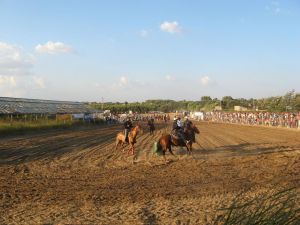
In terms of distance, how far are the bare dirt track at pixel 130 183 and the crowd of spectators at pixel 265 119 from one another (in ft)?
78.9

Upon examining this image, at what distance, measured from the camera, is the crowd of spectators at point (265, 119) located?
45344 mm

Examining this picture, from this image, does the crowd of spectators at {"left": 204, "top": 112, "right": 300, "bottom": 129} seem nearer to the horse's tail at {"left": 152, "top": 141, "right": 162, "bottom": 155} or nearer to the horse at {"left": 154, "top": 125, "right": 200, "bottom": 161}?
the horse at {"left": 154, "top": 125, "right": 200, "bottom": 161}

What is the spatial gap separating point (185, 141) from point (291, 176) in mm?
6816

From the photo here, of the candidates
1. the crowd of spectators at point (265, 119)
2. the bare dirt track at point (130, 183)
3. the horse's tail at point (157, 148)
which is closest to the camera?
the bare dirt track at point (130, 183)

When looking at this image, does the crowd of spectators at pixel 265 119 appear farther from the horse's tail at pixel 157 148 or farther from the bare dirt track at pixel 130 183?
the horse's tail at pixel 157 148

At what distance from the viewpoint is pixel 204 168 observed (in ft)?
54.4

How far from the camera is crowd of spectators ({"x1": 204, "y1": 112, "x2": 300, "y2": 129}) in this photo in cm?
4534

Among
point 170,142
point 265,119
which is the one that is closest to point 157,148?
point 170,142

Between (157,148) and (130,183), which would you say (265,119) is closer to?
(157,148)

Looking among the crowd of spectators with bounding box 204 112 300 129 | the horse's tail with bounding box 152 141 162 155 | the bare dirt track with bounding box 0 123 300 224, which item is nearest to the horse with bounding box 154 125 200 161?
the horse's tail with bounding box 152 141 162 155

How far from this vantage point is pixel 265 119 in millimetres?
53812

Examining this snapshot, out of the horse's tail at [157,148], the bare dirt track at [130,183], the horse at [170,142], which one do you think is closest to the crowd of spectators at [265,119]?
the bare dirt track at [130,183]

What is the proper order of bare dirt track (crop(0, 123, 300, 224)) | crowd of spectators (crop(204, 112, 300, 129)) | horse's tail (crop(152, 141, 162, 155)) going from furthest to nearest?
crowd of spectators (crop(204, 112, 300, 129))
horse's tail (crop(152, 141, 162, 155))
bare dirt track (crop(0, 123, 300, 224))

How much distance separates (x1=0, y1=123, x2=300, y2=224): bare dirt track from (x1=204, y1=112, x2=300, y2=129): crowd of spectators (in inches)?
947
